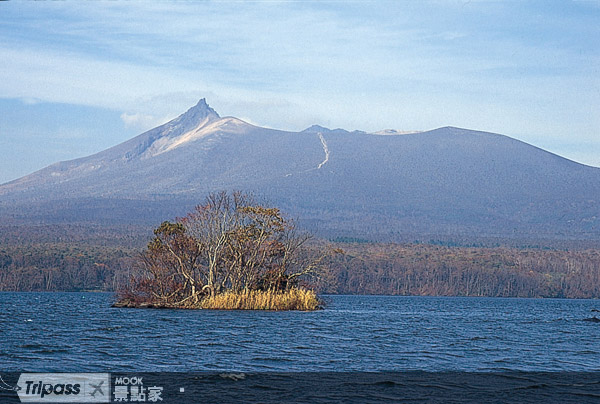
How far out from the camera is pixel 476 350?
31.1m

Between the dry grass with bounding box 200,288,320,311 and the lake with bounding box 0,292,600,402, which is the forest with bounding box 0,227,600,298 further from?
the lake with bounding box 0,292,600,402

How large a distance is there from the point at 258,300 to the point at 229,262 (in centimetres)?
308

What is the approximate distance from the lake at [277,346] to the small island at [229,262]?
796 centimetres

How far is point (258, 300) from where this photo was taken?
55250mm

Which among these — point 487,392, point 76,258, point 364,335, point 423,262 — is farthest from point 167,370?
point 423,262

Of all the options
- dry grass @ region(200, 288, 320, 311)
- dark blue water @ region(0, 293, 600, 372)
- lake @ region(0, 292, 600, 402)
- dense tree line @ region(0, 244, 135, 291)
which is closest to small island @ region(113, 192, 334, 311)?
dry grass @ region(200, 288, 320, 311)

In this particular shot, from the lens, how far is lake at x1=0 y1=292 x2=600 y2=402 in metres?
24.5

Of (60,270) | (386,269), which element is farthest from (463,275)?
(60,270)

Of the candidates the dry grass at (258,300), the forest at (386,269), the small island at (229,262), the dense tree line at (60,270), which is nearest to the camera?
the dry grass at (258,300)

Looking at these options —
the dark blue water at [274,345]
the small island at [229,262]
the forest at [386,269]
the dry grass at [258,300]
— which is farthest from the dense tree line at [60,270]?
the dark blue water at [274,345]

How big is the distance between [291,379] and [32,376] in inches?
239

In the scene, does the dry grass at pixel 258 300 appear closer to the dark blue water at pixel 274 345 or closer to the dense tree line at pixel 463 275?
the dark blue water at pixel 274 345

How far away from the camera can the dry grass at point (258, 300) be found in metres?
54.9

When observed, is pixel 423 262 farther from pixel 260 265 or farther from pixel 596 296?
pixel 260 265
